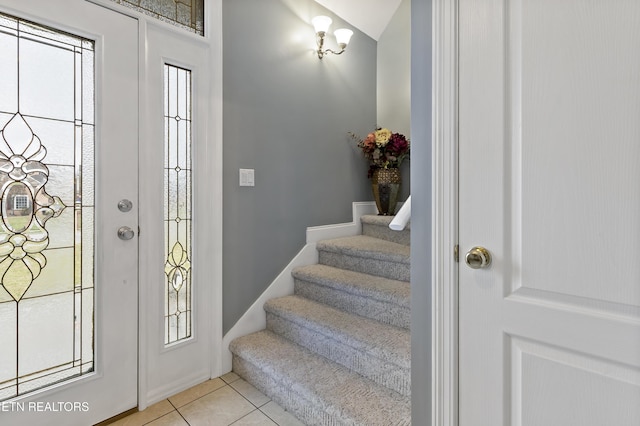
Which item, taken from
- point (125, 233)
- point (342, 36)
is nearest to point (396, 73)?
point (342, 36)

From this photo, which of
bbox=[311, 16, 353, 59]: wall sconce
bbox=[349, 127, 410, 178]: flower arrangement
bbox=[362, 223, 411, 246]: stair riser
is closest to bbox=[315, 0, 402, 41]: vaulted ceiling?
→ bbox=[311, 16, 353, 59]: wall sconce

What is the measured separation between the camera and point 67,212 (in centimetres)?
141

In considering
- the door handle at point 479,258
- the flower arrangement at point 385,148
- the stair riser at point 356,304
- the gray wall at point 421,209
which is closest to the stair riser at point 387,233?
the flower arrangement at point 385,148

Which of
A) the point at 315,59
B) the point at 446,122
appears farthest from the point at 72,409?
the point at 315,59

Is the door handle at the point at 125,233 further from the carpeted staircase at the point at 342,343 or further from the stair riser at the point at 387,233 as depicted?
the stair riser at the point at 387,233

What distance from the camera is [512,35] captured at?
0.86m

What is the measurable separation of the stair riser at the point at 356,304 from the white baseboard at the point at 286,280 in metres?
0.11

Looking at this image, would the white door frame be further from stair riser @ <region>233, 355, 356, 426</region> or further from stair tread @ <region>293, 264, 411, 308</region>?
stair tread @ <region>293, 264, 411, 308</region>

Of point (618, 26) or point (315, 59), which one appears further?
point (315, 59)

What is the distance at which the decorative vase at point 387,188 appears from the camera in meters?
2.73

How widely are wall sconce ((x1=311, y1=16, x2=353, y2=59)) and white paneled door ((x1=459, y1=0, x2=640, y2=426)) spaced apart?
5.71 feet

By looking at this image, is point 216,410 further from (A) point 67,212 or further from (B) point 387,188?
(B) point 387,188

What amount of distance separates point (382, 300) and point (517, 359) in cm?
90

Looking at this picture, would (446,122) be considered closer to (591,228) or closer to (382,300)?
(591,228)
